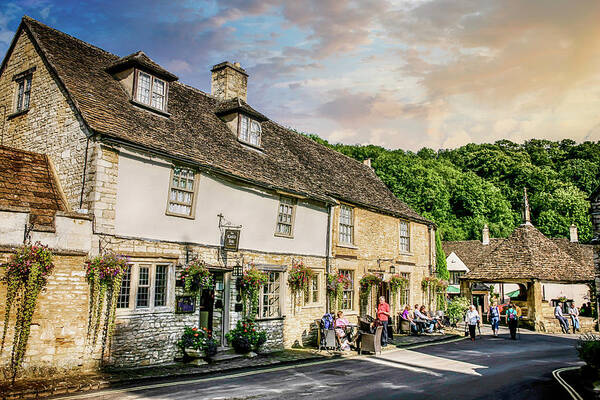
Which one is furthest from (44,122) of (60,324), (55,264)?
(60,324)

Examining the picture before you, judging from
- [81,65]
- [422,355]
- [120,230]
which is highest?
[81,65]

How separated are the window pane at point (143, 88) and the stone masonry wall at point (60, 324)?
20.5 feet

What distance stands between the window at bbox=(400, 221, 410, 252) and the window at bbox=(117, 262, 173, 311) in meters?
15.7

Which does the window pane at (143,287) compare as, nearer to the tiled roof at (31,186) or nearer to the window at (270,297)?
the tiled roof at (31,186)

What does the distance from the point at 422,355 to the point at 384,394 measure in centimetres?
720

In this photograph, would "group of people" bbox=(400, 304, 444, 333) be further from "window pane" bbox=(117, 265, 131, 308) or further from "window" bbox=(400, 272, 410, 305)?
"window pane" bbox=(117, 265, 131, 308)

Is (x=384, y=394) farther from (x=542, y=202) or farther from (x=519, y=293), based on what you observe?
(x=542, y=202)

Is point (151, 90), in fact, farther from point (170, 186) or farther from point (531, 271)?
point (531, 271)

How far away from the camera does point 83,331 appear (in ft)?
39.2

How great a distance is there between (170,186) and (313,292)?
8.69 meters

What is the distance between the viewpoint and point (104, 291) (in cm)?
1229

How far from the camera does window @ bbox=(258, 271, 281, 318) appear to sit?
17.8 meters

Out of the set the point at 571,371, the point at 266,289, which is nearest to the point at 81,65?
the point at 266,289

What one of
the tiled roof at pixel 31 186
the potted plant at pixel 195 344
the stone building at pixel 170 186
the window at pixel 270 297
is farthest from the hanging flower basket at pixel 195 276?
the tiled roof at pixel 31 186
